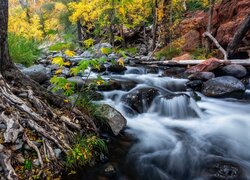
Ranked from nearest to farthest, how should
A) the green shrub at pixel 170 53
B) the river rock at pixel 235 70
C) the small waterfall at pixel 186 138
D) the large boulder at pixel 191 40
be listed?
the small waterfall at pixel 186 138, the river rock at pixel 235 70, the green shrub at pixel 170 53, the large boulder at pixel 191 40

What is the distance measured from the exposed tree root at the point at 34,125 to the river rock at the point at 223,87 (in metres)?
4.79

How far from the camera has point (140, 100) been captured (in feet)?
20.7

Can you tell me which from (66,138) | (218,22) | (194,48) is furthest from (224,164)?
(218,22)

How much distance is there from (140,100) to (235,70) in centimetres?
497

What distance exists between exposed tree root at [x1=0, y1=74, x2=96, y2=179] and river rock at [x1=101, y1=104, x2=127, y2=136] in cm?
51

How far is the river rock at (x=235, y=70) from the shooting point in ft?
30.6

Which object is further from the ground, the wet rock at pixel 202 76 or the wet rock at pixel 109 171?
the wet rock at pixel 202 76

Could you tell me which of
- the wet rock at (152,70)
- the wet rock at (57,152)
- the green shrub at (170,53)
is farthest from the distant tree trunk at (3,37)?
the green shrub at (170,53)

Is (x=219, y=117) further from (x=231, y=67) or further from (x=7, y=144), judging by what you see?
(x=7, y=144)

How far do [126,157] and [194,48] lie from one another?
1195 centimetres

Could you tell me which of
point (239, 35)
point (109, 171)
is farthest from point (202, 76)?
point (109, 171)

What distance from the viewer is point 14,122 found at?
3.26 metres

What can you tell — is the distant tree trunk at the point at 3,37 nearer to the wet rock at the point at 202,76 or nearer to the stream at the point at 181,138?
the stream at the point at 181,138

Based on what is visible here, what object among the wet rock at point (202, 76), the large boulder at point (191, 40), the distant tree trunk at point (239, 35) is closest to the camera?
the wet rock at point (202, 76)
